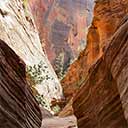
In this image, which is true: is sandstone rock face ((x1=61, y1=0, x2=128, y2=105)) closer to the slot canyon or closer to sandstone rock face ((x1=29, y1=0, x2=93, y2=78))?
the slot canyon

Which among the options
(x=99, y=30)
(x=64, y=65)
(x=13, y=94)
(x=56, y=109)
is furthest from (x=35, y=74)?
(x=64, y=65)

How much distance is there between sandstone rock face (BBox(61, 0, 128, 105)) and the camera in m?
27.2

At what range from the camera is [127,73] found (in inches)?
233

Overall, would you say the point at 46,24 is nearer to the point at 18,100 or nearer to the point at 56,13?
the point at 56,13

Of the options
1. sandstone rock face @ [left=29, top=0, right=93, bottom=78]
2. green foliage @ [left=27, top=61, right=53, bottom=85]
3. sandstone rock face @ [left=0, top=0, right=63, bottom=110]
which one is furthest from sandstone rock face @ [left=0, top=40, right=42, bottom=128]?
sandstone rock face @ [left=29, top=0, right=93, bottom=78]

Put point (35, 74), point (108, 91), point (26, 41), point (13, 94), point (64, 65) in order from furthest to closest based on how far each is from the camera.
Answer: point (64, 65)
point (26, 41)
point (35, 74)
point (108, 91)
point (13, 94)

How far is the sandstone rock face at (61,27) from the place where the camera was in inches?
1922

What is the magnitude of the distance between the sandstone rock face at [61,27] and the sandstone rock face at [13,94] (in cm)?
3755

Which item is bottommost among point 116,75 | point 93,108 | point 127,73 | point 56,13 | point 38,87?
point 56,13

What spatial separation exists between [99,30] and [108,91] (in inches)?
850

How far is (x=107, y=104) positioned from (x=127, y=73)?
199cm

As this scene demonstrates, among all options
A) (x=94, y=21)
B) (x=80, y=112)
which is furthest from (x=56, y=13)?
(x=80, y=112)

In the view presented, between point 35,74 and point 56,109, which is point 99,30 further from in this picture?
point 56,109

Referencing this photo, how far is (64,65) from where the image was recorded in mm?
48594
